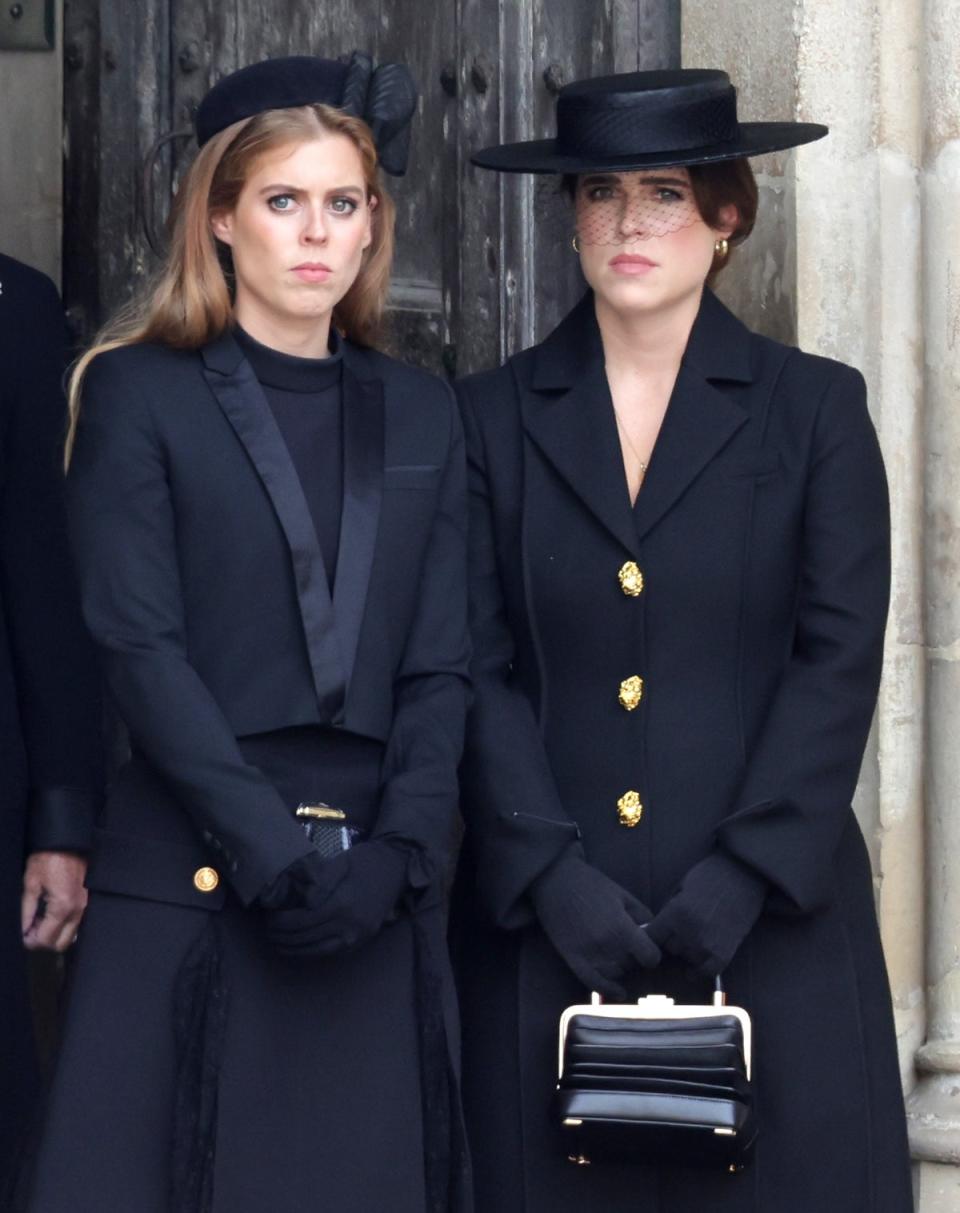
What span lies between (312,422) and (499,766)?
51 centimetres

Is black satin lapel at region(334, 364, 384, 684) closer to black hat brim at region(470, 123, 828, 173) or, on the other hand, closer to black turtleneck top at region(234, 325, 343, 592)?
black turtleneck top at region(234, 325, 343, 592)

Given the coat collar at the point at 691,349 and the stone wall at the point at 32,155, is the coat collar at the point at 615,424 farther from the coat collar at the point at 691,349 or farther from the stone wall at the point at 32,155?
the stone wall at the point at 32,155

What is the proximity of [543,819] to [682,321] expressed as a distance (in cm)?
71

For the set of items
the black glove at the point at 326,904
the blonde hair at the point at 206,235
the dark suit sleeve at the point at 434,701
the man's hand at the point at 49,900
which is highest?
the blonde hair at the point at 206,235

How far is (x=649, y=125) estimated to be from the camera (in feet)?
10.6

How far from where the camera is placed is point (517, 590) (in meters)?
3.28

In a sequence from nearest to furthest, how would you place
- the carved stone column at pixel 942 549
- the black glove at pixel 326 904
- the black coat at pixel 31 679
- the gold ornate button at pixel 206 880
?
the black glove at pixel 326 904, the gold ornate button at pixel 206 880, the black coat at pixel 31 679, the carved stone column at pixel 942 549

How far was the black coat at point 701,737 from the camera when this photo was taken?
3.18 meters

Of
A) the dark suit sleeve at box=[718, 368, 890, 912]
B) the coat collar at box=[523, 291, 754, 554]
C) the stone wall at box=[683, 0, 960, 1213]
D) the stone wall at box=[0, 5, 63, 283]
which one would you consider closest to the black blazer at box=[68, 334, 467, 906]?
the coat collar at box=[523, 291, 754, 554]

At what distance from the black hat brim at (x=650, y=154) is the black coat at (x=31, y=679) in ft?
2.44

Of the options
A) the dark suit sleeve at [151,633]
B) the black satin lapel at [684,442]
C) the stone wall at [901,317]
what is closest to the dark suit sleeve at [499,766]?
the black satin lapel at [684,442]

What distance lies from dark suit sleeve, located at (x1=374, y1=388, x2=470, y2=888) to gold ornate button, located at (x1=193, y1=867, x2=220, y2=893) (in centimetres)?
21

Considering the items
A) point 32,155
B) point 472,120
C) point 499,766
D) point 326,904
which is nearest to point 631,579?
point 499,766

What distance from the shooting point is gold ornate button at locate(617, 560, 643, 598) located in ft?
10.6
